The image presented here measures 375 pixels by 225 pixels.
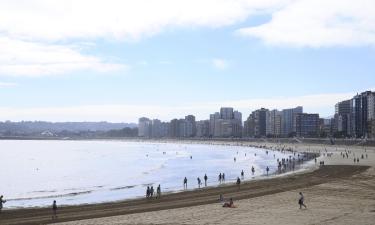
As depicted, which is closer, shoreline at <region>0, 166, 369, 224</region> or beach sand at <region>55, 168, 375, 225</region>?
beach sand at <region>55, 168, 375, 225</region>

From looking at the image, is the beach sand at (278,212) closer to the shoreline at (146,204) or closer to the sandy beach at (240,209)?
the sandy beach at (240,209)

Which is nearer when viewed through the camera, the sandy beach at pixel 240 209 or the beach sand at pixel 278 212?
the beach sand at pixel 278 212

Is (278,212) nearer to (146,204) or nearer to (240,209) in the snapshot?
(240,209)

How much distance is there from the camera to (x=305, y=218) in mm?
28625

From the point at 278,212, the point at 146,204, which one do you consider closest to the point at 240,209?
the point at 278,212

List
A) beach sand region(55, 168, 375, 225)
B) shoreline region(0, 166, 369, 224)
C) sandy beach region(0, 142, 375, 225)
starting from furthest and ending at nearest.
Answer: shoreline region(0, 166, 369, 224), sandy beach region(0, 142, 375, 225), beach sand region(55, 168, 375, 225)

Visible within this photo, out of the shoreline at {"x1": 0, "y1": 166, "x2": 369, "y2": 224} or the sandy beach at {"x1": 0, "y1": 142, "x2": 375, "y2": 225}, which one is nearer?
the sandy beach at {"x1": 0, "y1": 142, "x2": 375, "y2": 225}

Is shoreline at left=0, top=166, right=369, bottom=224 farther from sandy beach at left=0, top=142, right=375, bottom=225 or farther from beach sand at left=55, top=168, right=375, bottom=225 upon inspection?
beach sand at left=55, top=168, right=375, bottom=225

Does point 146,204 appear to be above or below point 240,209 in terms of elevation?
below

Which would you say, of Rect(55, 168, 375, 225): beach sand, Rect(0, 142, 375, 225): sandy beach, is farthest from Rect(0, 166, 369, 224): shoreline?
Rect(55, 168, 375, 225): beach sand

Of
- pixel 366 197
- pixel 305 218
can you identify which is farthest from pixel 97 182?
pixel 305 218

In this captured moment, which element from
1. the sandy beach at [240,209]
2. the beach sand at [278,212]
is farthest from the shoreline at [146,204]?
the beach sand at [278,212]

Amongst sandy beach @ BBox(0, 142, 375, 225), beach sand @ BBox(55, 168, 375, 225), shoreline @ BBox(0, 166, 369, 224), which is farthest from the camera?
shoreline @ BBox(0, 166, 369, 224)

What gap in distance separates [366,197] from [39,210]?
22442 millimetres
